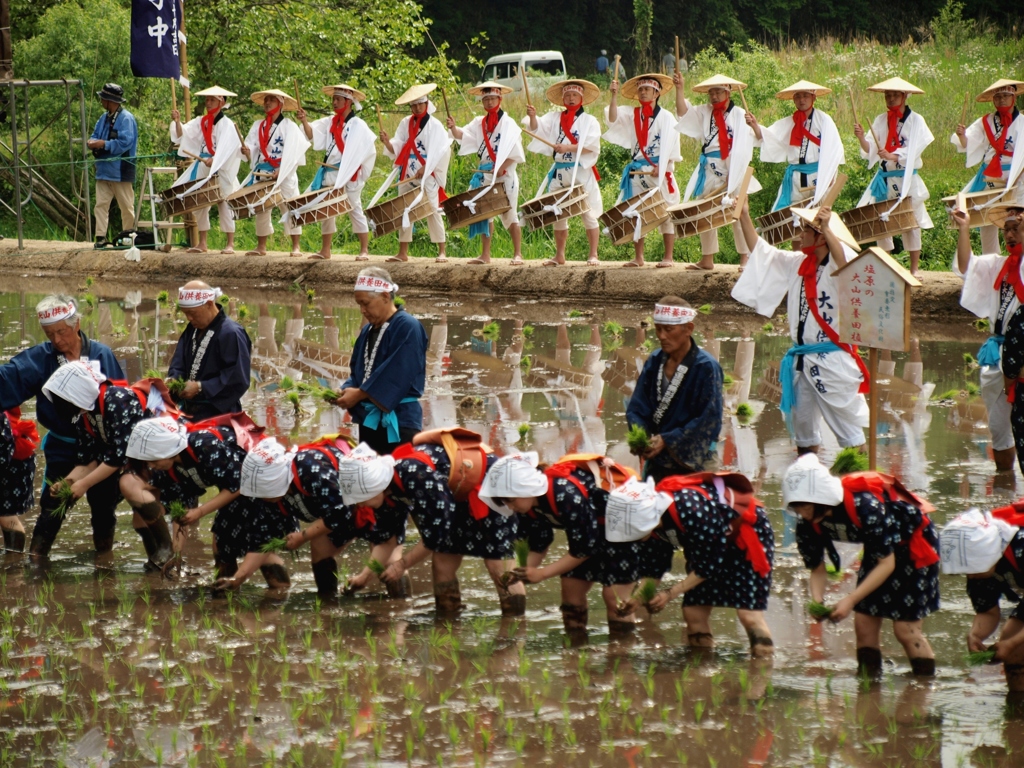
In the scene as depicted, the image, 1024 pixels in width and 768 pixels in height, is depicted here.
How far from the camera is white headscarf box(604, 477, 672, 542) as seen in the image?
5.82m

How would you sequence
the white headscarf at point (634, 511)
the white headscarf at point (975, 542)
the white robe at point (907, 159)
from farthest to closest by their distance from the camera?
the white robe at point (907, 159), the white headscarf at point (634, 511), the white headscarf at point (975, 542)

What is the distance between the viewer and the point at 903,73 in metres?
24.8

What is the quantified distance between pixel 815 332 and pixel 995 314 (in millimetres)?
1037

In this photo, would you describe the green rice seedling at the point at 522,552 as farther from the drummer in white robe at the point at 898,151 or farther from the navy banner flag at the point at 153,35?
the navy banner flag at the point at 153,35

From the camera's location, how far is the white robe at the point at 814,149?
13.5 metres

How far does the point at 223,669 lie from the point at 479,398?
491 centimetres

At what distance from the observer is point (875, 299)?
306 inches

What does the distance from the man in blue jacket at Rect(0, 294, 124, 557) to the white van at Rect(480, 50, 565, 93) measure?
73.3ft

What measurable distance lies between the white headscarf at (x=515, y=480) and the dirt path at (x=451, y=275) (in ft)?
27.9

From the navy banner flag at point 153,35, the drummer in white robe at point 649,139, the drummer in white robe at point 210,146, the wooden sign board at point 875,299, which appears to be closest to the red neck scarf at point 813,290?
the wooden sign board at point 875,299

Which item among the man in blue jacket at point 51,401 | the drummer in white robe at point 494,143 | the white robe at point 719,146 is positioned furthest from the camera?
the drummer in white robe at point 494,143

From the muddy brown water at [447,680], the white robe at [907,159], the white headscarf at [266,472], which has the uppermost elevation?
the white robe at [907,159]

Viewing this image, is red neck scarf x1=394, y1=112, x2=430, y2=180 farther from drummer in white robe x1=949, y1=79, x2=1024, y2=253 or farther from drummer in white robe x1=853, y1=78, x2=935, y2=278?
drummer in white robe x1=949, y1=79, x2=1024, y2=253

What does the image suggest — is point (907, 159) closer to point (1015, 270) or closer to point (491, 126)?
point (491, 126)
